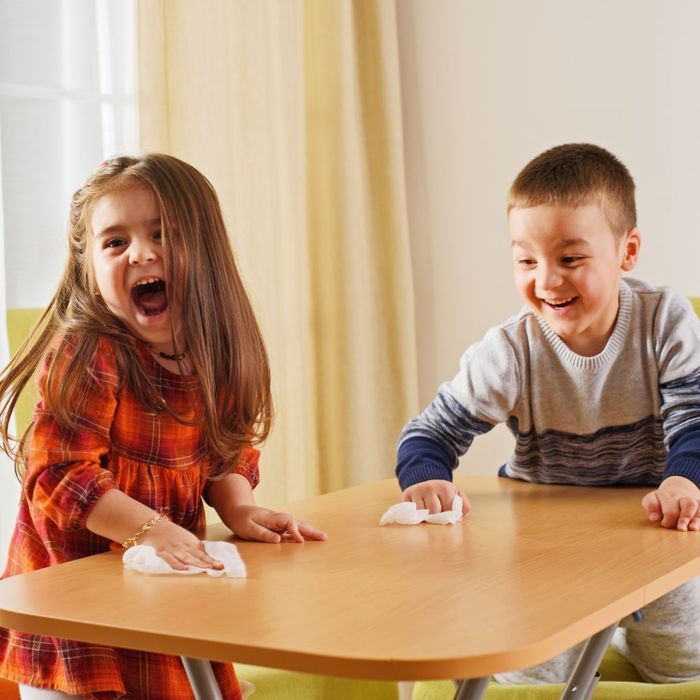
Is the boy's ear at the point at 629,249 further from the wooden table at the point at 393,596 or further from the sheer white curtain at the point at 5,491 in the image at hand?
the sheer white curtain at the point at 5,491

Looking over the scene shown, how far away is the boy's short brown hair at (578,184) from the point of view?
158cm

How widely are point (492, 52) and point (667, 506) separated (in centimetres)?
198

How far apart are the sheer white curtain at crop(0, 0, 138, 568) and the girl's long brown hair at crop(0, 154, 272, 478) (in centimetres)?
77

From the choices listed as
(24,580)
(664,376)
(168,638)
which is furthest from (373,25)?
(168,638)

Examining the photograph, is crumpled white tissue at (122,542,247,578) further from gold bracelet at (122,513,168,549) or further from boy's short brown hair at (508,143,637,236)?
boy's short brown hair at (508,143,637,236)

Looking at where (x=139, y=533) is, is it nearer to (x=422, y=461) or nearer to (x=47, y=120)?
(x=422, y=461)

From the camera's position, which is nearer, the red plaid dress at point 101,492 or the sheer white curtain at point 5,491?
the red plaid dress at point 101,492

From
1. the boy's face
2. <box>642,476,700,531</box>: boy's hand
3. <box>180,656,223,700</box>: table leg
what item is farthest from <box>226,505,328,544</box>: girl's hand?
the boy's face

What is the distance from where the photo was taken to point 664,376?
1.55 m

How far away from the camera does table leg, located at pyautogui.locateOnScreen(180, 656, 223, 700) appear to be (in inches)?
41.4

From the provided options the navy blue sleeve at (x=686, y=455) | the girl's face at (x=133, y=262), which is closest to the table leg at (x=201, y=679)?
the girl's face at (x=133, y=262)

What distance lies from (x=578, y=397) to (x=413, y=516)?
1.30 feet

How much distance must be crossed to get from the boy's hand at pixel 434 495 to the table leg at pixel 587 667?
0.80 feet

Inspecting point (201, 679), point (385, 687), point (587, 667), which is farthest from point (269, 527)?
point (385, 687)
